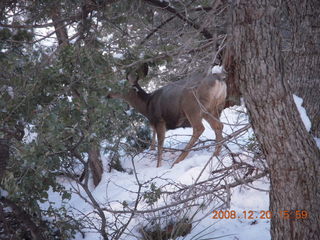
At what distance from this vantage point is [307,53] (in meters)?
3.52

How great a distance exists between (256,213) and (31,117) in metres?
3.41

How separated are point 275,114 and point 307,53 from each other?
919 millimetres

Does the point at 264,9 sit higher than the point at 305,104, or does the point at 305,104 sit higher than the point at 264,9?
the point at 264,9

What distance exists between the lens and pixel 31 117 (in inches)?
159

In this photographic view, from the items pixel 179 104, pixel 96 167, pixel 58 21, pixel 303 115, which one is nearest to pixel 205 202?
pixel 303 115

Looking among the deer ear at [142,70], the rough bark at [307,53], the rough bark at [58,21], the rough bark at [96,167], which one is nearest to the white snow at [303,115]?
the rough bark at [307,53]

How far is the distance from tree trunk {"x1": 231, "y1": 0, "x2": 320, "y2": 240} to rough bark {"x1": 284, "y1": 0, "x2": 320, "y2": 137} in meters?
0.54

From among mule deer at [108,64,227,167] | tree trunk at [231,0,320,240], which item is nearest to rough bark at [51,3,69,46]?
mule deer at [108,64,227,167]

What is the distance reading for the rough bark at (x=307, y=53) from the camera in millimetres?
3475

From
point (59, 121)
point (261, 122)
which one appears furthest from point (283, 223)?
point (59, 121)

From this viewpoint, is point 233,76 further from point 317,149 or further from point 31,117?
point 31,117

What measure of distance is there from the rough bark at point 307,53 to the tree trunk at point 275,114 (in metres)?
0.54

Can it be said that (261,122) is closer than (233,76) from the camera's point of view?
Yes

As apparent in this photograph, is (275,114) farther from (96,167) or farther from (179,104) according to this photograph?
(179,104)
